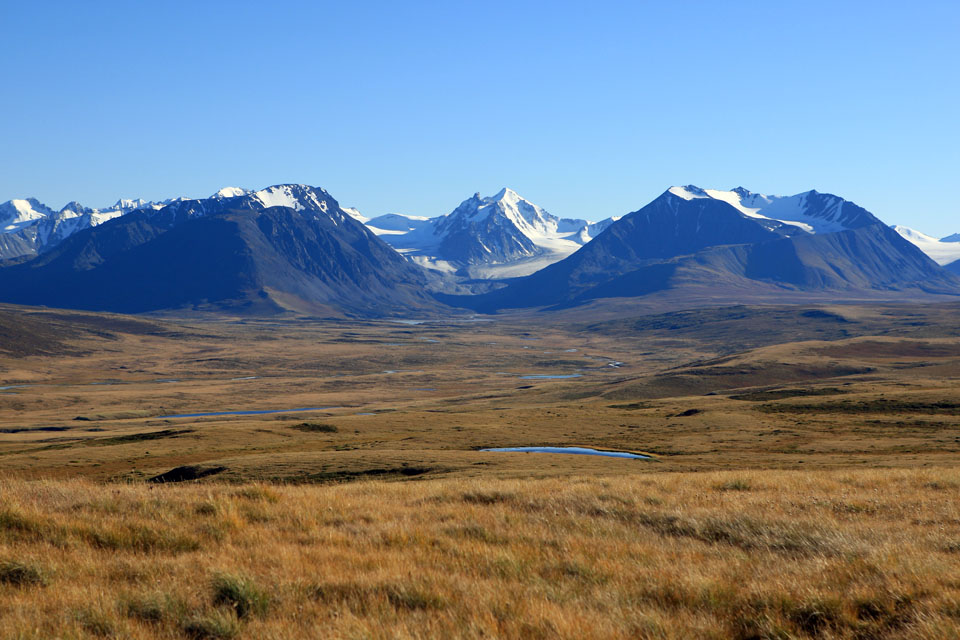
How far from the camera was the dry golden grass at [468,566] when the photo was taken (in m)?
7.80

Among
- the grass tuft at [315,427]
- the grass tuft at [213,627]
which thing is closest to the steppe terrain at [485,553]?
the grass tuft at [213,627]

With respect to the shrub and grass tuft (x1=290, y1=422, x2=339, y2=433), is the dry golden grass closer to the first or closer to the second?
the shrub

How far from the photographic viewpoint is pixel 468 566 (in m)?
10.0

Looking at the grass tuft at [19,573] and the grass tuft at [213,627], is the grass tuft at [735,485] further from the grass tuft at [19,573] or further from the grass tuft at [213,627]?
the grass tuft at [19,573]

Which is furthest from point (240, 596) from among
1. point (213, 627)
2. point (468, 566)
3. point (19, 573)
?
point (19, 573)

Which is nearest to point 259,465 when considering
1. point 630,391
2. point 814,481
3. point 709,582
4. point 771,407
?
point 814,481

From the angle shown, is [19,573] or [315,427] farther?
[315,427]

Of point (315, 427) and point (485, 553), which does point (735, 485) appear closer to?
point (485, 553)

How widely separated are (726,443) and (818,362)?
267 feet

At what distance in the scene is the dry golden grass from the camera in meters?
7.80

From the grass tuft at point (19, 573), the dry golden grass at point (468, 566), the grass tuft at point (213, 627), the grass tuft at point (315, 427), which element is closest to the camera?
the grass tuft at point (213, 627)

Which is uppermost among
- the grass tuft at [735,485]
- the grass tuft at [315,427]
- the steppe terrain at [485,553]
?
the steppe terrain at [485,553]

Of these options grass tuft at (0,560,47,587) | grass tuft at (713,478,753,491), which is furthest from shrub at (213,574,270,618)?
grass tuft at (713,478,753,491)

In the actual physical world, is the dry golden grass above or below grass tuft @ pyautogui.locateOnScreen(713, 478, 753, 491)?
above
